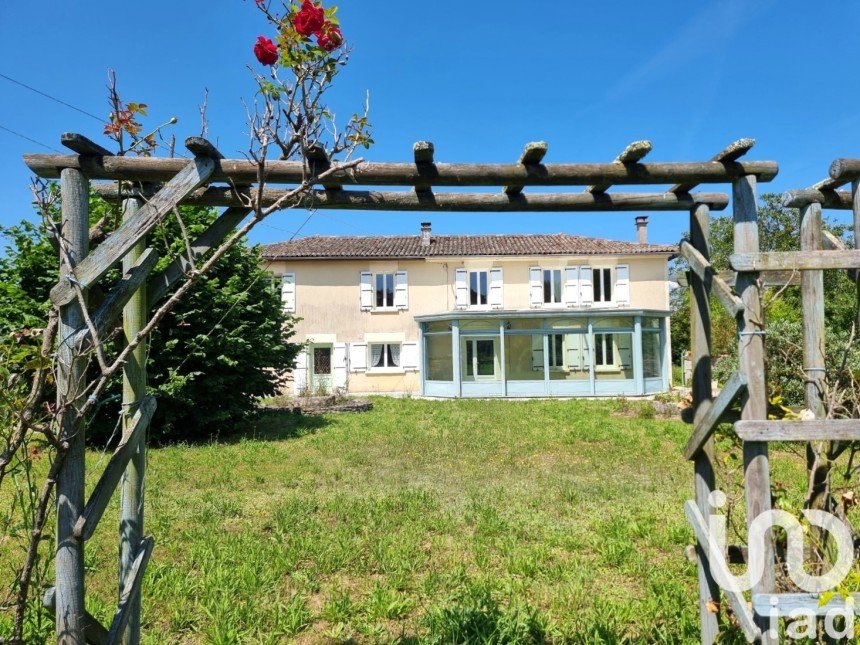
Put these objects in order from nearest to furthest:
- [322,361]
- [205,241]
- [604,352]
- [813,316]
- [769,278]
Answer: [205,241] → [813,316] → [769,278] → [604,352] → [322,361]

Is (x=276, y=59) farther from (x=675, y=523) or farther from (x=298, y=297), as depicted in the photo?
(x=298, y=297)

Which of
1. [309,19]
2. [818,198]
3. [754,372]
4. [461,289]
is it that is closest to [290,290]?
[461,289]

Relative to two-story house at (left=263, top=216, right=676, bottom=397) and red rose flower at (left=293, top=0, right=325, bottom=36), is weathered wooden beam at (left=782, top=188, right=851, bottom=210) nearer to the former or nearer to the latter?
red rose flower at (left=293, top=0, right=325, bottom=36)

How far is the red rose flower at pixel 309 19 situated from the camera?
223cm

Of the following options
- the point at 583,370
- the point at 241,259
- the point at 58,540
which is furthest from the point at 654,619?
the point at 583,370

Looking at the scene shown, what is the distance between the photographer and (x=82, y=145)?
98.7 inches

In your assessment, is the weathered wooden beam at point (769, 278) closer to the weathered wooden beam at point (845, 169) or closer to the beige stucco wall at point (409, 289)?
the weathered wooden beam at point (845, 169)

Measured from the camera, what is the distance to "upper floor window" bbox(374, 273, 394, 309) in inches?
930

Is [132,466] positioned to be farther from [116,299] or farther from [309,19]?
[309,19]

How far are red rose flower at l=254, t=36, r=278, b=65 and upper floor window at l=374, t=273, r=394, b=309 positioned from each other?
839 inches

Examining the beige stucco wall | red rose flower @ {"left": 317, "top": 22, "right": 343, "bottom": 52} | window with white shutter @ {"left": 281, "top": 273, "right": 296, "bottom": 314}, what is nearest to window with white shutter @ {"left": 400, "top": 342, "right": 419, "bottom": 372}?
the beige stucco wall

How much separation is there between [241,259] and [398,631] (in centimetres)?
951

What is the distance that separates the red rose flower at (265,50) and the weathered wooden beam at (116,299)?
100 centimetres

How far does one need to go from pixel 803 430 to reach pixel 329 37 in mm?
2833
